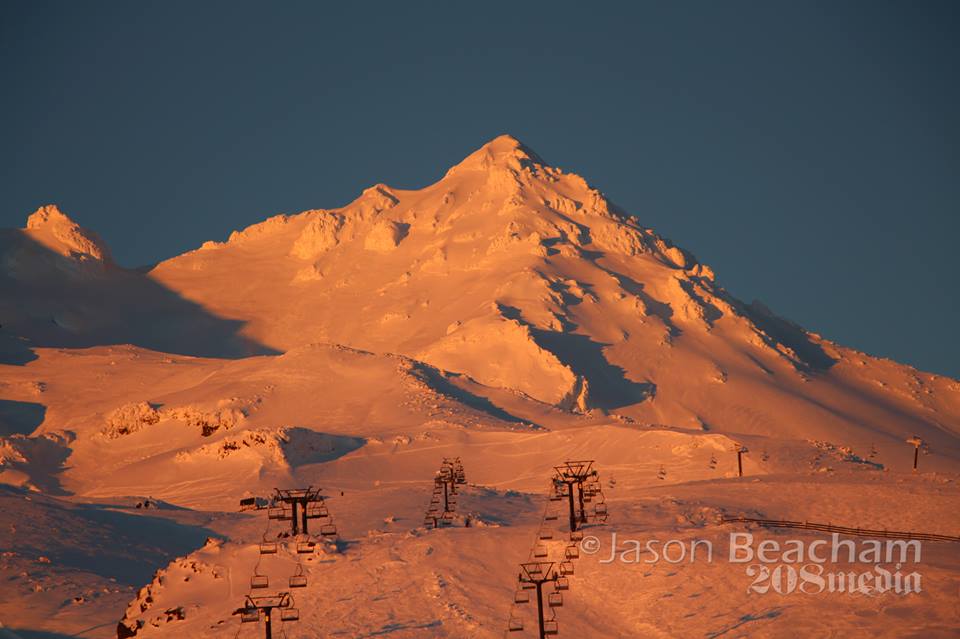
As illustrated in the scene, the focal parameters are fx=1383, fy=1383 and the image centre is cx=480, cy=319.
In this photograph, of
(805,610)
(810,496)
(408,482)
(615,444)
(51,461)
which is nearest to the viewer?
(805,610)

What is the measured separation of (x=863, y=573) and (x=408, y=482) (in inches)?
2862

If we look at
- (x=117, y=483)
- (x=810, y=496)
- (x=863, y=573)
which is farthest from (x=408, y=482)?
(x=863, y=573)

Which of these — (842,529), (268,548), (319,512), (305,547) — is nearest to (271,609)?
(268,548)

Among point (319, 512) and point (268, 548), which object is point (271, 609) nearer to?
point (268, 548)

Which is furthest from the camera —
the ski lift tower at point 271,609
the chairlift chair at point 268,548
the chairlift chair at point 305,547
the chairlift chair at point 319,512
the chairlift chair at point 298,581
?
the chairlift chair at point 319,512

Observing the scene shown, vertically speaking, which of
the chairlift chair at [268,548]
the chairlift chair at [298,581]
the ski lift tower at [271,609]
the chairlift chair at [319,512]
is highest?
the chairlift chair at [319,512]

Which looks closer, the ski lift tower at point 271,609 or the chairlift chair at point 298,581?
the ski lift tower at point 271,609

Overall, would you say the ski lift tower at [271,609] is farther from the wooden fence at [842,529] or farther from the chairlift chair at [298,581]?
the wooden fence at [842,529]

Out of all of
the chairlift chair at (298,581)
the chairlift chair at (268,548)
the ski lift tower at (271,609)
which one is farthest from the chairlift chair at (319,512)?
the ski lift tower at (271,609)

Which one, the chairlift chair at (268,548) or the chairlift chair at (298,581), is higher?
the chairlift chair at (268,548)

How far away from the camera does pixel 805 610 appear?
228ft

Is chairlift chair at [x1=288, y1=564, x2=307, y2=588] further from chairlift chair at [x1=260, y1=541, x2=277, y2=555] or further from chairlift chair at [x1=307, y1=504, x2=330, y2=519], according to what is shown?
chairlift chair at [x1=307, y1=504, x2=330, y2=519]

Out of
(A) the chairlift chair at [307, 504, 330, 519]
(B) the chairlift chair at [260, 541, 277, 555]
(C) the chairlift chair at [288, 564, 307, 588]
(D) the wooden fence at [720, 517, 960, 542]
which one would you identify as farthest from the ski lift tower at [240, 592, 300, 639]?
(D) the wooden fence at [720, 517, 960, 542]

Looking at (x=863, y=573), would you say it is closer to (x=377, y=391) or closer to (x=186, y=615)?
(x=186, y=615)
